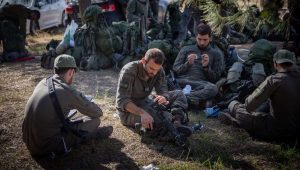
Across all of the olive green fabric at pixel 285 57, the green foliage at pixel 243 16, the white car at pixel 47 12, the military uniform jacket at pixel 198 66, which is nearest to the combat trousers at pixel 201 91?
the military uniform jacket at pixel 198 66

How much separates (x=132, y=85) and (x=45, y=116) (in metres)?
1.32

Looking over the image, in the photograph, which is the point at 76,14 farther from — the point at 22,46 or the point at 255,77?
the point at 255,77

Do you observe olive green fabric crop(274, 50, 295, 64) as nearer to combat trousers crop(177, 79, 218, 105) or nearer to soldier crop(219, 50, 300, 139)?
soldier crop(219, 50, 300, 139)

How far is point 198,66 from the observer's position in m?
6.60

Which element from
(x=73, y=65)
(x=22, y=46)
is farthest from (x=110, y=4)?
(x=73, y=65)

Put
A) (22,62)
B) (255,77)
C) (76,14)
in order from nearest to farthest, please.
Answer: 1. (255,77)
2. (22,62)
3. (76,14)

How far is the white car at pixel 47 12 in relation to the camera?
13430mm

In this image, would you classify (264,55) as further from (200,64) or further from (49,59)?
(49,59)

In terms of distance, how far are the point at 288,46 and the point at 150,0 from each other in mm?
6309

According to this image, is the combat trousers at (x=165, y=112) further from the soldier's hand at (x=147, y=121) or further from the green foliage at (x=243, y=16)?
the green foliage at (x=243, y=16)

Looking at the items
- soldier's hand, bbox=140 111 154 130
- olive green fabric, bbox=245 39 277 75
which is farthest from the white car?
soldier's hand, bbox=140 111 154 130

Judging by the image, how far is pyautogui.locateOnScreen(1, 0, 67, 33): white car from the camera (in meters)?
13.4

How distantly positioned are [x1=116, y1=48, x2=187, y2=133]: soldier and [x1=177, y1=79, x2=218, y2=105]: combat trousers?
0.66 m

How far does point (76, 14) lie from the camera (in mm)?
12391
